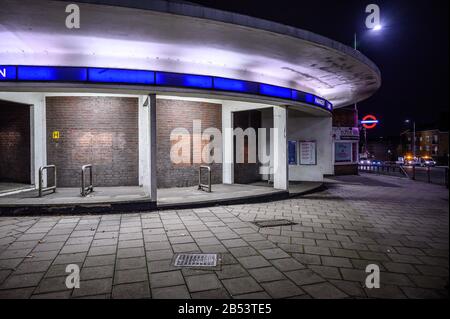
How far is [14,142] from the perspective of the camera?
411 inches

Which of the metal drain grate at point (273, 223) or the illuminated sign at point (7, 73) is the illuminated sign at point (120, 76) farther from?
the metal drain grate at point (273, 223)

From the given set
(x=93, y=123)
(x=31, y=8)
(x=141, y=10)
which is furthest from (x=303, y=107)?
(x=31, y=8)

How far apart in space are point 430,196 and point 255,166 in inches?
260

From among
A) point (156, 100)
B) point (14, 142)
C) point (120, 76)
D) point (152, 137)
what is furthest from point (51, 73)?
point (14, 142)

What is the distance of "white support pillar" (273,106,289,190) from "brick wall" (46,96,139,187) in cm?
499

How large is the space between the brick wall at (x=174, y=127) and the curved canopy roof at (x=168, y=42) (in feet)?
9.14

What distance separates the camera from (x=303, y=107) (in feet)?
34.0

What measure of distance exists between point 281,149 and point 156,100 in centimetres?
474

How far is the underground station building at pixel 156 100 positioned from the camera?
20.0ft

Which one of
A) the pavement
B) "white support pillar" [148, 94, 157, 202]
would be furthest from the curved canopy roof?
the pavement

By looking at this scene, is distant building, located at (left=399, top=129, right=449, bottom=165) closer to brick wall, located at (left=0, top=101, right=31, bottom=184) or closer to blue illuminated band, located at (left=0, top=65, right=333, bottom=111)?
blue illuminated band, located at (left=0, top=65, right=333, bottom=111)

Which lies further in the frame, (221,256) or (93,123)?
(93,123)

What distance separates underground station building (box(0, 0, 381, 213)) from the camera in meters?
6.08
